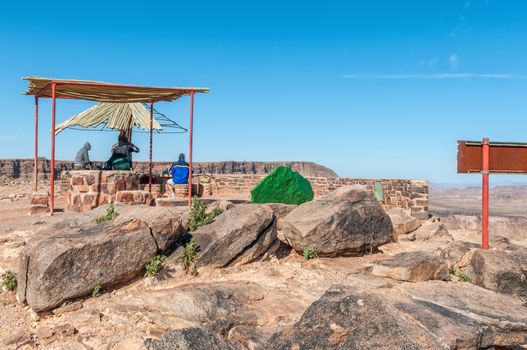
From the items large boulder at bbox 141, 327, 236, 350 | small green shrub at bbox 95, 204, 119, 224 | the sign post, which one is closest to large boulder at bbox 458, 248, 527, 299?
the sign post

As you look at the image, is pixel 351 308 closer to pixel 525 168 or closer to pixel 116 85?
pixel 525 168

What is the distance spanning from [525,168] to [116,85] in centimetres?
847

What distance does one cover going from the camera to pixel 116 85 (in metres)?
10.3

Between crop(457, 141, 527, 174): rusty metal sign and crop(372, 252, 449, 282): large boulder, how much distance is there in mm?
1827

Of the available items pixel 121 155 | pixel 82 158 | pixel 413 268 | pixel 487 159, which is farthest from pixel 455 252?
pixel 82 158

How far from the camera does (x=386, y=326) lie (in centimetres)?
349

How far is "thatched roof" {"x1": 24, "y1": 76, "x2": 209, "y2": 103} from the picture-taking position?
10516mm

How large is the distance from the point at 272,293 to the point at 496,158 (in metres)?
4.91

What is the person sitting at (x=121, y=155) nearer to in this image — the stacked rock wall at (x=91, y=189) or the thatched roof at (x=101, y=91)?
the thatched roof at (x=101, y=91)

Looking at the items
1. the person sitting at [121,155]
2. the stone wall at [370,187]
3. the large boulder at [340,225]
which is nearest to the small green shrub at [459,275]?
the large boulder at [340,225]

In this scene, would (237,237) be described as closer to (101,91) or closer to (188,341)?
(188,341)

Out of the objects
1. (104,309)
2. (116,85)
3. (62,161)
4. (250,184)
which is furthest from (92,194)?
(62,161)

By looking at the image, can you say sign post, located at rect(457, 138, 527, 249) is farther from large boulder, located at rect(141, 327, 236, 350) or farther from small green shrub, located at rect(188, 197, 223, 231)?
large boulder, located at rect(141, 327, 236, 350)

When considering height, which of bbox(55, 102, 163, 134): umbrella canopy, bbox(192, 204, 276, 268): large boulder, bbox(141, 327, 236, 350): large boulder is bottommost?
bbox(141, 327, 236, 350): large boulder
